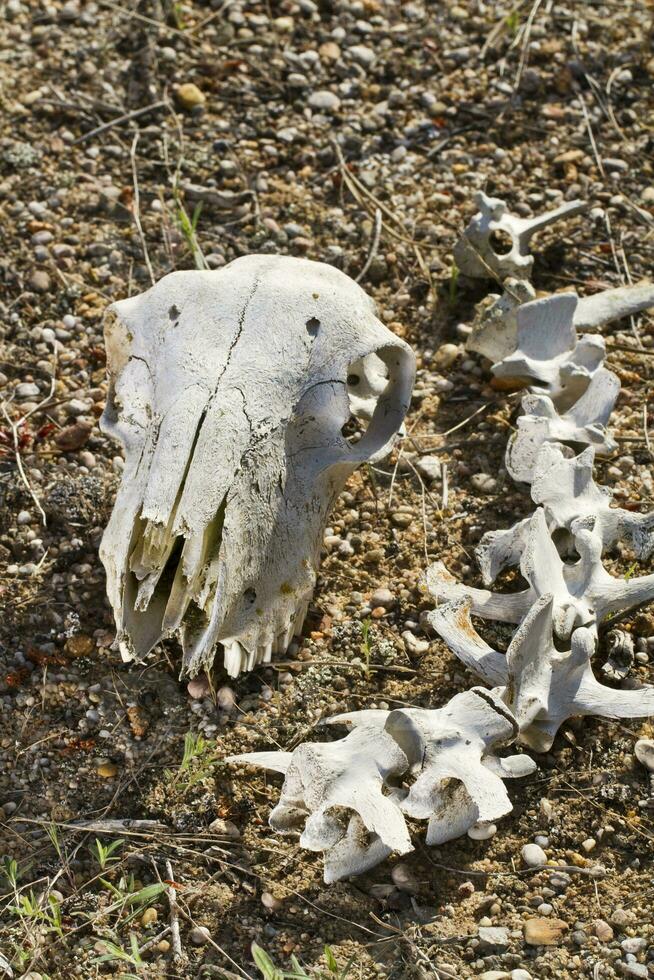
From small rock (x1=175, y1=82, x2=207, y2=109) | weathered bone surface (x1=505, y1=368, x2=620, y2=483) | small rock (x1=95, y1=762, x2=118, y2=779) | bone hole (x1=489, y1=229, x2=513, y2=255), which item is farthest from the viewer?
small rock (x1=175, y1=82, x2=207, y2=109)

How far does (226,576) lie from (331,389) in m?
0.65

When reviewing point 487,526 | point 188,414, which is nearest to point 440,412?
point 487,526

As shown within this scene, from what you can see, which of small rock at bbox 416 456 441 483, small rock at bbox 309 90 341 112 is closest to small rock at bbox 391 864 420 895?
small rock at bbox 416 456 441 483

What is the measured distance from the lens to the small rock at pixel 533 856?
332 cm

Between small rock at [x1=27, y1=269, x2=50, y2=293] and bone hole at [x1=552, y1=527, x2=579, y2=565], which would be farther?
small rock at [x1=27, y1=269, x2=50, y2=293]

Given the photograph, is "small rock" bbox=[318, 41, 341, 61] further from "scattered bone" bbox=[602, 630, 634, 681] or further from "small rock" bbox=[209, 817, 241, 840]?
"small rock" bbox=[209, 817, 241, 840]

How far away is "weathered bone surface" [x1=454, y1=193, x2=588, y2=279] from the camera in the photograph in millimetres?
4627

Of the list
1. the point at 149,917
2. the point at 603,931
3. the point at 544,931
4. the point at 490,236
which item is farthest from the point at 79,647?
the point at 490,236

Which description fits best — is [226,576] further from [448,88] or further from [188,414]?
[448,88]

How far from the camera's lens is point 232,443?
328 centimetres

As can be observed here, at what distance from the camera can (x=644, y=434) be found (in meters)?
4.36

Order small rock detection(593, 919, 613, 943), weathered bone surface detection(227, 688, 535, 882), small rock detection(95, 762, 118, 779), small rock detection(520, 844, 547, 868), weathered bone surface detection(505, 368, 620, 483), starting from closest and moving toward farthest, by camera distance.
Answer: weathered bone surface detection(227, 688, 535, 882)
small rock detection(593, 919, 613, 943)
small rock detection(520, 844, 547, 868)
small rock detection(95, 762, 118, 779)
weathered bone surface detection(505, 368, 620, 483)

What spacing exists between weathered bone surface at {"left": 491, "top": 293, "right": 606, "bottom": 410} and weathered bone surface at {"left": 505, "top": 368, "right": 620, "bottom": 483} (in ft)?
0.25

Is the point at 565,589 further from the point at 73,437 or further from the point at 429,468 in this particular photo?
the point at 73,437
